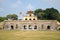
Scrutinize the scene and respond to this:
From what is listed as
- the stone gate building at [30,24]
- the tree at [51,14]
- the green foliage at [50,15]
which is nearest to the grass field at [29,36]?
the stone gate building at [30,24]

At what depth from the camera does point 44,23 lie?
42.4m

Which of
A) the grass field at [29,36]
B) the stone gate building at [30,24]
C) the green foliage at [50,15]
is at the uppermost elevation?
the green foliage at [50,15]

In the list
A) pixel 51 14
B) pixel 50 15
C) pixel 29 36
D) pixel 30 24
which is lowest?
pixel 29 36

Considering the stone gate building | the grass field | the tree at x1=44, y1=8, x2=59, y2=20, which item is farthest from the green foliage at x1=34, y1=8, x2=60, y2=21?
the grass field

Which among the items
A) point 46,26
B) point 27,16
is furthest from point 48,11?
point 46,26

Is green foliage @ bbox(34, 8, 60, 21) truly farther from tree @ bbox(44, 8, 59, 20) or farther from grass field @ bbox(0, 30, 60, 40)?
grass field @ bbox(0, 30, 60, 40)

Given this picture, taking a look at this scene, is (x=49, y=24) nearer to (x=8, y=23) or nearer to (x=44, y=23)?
(x=44, y=23)

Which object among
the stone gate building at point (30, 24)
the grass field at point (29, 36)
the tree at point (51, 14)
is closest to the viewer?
the grass field at point (29, 36)

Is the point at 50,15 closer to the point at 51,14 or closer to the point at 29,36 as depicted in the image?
the point at 51,14

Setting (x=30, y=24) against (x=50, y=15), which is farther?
(x=50, y=15)

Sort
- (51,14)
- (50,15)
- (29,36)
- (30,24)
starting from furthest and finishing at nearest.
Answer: (50,15), (51,14), (30,24), (29,36)

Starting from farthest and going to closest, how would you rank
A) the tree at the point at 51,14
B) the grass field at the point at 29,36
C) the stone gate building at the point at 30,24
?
the tree at the point at 51,14, the stone gate building at the point at 30,24, the grass field at the point at 29,36

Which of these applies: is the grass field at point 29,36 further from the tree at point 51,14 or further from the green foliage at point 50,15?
the tree at point 51,14

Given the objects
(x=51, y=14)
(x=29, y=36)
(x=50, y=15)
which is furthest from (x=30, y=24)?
(x=29, y=36)
